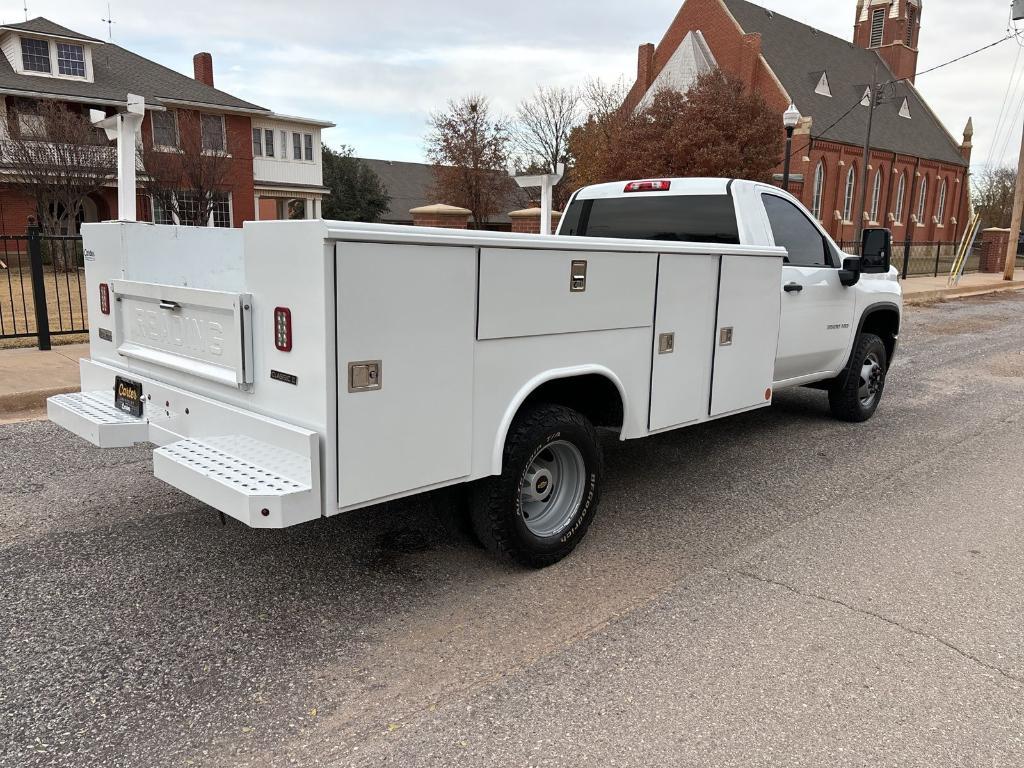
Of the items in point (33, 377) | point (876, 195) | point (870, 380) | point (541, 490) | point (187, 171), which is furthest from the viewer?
point (876, 195)

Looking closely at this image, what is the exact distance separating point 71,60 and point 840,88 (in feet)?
138

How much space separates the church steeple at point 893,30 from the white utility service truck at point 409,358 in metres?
63.6

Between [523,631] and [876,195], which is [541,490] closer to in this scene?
[523,631]

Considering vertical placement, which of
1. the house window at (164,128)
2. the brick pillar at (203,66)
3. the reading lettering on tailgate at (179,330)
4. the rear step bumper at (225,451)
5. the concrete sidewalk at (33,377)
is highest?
the brick pillar at (203,66)

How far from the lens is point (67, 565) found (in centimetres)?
402

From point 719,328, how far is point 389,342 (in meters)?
2.56

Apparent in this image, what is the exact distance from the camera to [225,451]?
340 centimetres

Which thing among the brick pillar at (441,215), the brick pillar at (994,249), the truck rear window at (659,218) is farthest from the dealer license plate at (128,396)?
the brick pillar at (994,249)

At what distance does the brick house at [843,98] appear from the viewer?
42375 millimetres

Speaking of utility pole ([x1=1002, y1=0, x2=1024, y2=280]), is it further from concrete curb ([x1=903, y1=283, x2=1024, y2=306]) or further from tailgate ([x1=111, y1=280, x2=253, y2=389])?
tailgate ([x1=111, y1=280, x2=253, y2=389])

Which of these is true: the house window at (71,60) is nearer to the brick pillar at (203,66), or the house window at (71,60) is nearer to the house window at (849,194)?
the brick pillar at (203,66)

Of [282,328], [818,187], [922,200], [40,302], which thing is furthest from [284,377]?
[922,200]

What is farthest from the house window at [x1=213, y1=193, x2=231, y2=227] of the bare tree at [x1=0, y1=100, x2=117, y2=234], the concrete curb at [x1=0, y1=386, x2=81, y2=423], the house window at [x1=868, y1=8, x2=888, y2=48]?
the house window at [x1=868, y1=8, x2=888, y2=48]

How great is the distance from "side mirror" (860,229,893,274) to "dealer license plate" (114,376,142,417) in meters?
5.53
